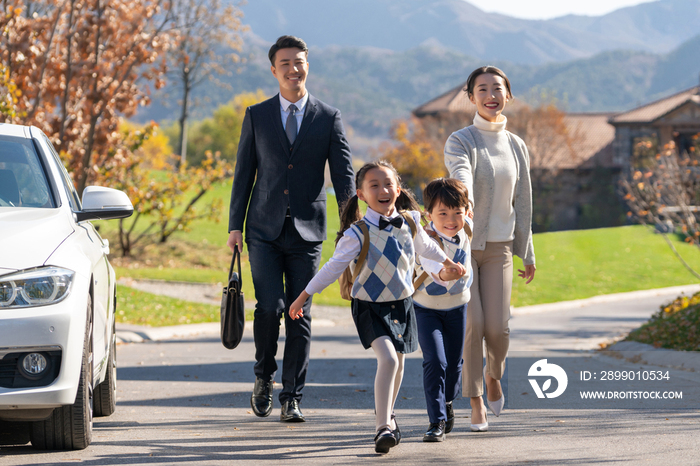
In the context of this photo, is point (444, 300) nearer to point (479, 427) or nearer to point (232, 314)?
point (479, 427)

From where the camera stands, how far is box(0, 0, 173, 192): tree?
13805 millimetres

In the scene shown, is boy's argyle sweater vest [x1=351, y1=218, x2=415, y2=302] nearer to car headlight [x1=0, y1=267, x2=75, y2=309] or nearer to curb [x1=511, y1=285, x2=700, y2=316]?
car headlight [x1=0, y1=267, x2=75, y2=309]

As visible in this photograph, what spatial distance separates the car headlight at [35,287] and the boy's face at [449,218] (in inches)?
80.9

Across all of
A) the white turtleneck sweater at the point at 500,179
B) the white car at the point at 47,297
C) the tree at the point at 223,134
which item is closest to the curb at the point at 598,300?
the white turtleneck sweater at the point at 500,179

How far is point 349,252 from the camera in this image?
184 inches

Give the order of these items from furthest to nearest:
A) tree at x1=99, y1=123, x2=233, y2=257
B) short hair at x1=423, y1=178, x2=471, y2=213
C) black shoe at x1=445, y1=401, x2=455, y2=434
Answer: tree at x1=99, y1=123, x2=233, y2=257, black shoe at x1=445, y1=401, x2=455, y2=434, short hair at x1=423, y1=178, x2=471, y2=213

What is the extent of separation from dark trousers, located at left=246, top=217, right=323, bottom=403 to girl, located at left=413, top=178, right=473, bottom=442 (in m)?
0.88

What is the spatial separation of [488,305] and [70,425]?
2.51 meters

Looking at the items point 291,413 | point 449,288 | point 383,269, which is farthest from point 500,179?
point 291,413

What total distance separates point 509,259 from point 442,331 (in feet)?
2.31

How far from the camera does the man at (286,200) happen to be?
18.5 feet

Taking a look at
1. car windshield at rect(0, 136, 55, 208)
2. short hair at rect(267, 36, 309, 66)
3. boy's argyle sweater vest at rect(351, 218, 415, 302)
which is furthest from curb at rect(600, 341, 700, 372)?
car windshield at rect(0, 136, 55, 208)

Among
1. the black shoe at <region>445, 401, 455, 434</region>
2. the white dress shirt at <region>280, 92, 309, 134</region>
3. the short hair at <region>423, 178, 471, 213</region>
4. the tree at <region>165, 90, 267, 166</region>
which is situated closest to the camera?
the short hair at <region>423, 178, 471, 213</region>

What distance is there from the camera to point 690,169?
53.0ft
